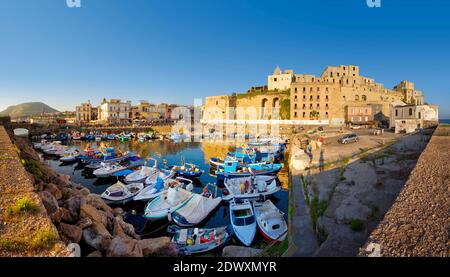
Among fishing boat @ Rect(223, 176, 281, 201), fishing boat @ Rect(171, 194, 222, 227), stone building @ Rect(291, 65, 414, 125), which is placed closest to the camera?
fishing boat @ Rect(171, 194, 222, 227)

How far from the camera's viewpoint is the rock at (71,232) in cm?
577

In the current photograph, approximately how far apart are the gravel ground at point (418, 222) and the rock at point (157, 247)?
578cm

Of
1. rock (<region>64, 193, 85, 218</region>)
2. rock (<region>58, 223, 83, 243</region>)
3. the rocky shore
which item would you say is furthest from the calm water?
rock (<region>58, 223, 83, 243</region>)

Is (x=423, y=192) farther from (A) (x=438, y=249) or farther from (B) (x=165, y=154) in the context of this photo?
(B) (x=165, y=154)

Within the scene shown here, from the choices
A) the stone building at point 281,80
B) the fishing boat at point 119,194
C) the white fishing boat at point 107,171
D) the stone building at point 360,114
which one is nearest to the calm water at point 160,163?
the white fishing boat at point 107,171

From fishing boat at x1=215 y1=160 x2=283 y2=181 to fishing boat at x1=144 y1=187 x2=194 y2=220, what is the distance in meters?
5.56

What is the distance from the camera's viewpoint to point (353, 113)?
4175 cm

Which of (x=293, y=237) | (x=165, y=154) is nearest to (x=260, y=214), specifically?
(x=293, y=237)

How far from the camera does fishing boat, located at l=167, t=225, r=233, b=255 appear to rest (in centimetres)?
931

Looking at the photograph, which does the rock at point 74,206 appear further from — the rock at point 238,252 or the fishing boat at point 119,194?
the fishing boat at point 119,194

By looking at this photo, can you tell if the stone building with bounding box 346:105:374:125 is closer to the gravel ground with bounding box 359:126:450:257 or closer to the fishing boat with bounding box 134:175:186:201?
the fishing boat with bounding box 134:175:186:201

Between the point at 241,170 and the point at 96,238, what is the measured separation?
13866 millimetres

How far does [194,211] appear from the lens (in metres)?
12.1
